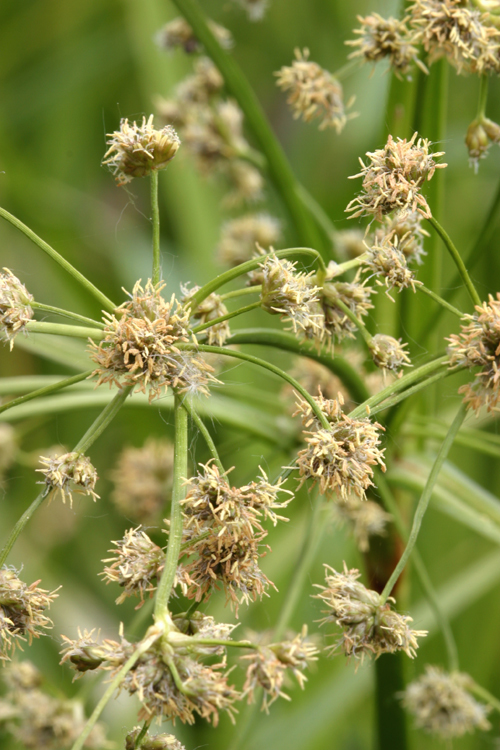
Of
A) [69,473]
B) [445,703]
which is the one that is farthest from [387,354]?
[445,703]

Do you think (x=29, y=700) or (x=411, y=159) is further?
(x=29, y=700)

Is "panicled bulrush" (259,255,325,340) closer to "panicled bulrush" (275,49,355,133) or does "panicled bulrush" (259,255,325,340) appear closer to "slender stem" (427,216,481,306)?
"slender stem" (427,216,481,306)

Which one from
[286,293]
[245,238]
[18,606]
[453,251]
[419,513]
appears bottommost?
[18,606]

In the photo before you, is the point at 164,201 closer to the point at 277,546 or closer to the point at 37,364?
the point at 37,364

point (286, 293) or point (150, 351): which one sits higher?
point (286, 293)

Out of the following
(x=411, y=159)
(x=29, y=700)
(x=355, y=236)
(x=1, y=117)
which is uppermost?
(x=1, y=117)

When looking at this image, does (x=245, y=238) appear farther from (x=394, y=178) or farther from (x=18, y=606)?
(x=18, y=606)

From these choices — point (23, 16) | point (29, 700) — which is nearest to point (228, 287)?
point (29, 700)

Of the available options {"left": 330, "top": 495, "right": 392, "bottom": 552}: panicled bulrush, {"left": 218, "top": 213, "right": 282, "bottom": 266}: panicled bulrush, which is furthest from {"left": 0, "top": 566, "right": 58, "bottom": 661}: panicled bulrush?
{"left": 218, "top": 213, "right": 282, "bottom": 266}: panicled bulrush
